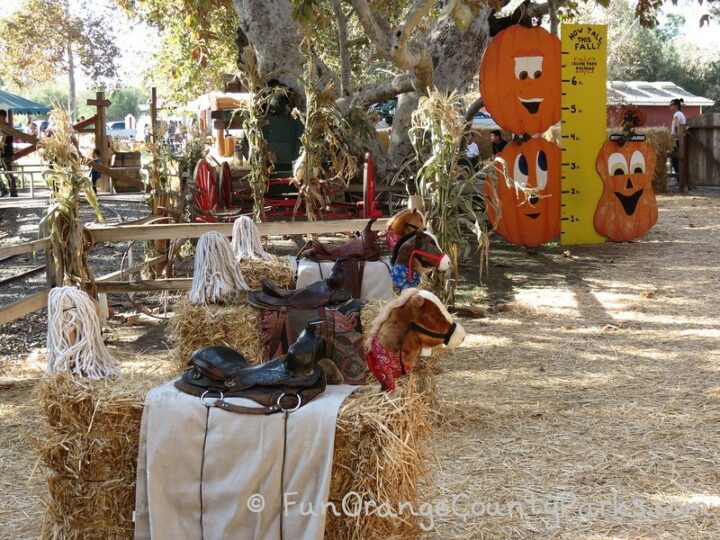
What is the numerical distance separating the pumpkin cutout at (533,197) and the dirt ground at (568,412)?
1.17m

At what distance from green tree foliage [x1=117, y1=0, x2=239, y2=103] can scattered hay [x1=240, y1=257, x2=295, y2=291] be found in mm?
6124

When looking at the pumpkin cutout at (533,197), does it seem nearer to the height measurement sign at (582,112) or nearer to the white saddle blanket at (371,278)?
the height measurement sign at (582,112)

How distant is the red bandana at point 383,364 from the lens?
10.2 feet

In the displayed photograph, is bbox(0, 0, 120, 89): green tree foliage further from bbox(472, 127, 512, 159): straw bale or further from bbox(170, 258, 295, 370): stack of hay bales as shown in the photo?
bbox(170, 258, 295, 370): stack of hay bales

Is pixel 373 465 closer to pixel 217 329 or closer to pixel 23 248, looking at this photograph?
pixel 217 329

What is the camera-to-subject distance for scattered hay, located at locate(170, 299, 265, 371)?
473 centimetres

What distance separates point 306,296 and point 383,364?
1.33 meters

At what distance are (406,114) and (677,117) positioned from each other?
8.84 meters

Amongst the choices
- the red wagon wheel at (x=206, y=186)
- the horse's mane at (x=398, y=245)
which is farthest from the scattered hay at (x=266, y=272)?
the red wagon wheel at (x=206, y=186)

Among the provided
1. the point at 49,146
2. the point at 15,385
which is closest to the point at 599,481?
the point at 15,385

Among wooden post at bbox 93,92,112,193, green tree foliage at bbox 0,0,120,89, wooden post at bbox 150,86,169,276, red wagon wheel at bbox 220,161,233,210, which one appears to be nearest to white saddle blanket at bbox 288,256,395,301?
wooden post at bbox 150,86,169,276

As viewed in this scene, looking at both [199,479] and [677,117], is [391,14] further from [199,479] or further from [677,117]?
[199,479]

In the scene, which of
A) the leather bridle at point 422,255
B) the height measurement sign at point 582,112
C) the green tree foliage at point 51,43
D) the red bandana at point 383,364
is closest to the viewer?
the red bandana at point 383,364

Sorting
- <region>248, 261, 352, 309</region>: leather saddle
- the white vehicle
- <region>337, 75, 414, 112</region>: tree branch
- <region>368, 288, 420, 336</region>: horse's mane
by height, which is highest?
the white vehicle
